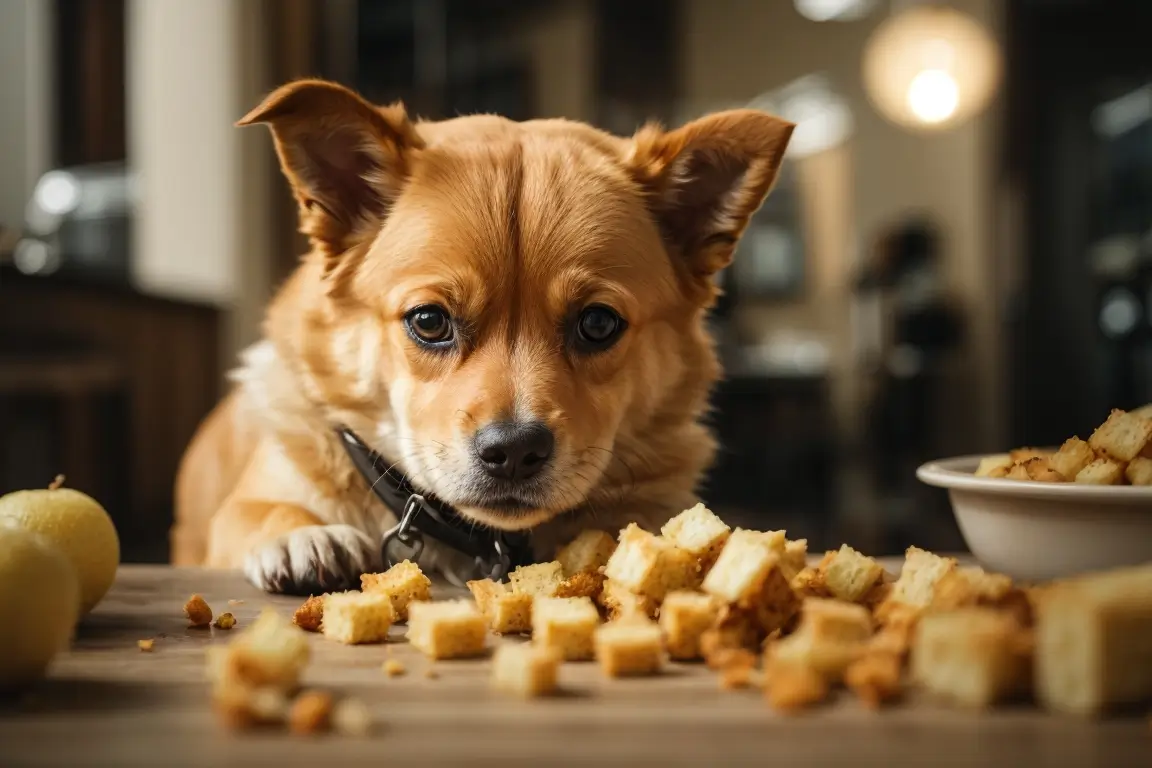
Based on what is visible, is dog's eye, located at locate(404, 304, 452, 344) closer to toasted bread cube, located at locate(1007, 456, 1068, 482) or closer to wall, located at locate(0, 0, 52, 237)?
toasted bread cube, located at locate(1007, 456, 1068, 482)

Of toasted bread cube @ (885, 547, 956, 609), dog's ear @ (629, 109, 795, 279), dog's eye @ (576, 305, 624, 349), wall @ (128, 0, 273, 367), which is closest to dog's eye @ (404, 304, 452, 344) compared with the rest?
dog's eye @ (576, 305, 624, 349)

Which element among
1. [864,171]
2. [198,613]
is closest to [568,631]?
[198,613]

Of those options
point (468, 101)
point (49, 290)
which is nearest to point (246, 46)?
point (49, 290)

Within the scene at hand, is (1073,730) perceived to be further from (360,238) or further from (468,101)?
(468,101)

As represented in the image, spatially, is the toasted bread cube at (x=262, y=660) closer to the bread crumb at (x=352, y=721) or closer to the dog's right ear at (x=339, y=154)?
the bread crumb at (x=352, y=721)

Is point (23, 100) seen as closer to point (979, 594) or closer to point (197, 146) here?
point (197, 146)

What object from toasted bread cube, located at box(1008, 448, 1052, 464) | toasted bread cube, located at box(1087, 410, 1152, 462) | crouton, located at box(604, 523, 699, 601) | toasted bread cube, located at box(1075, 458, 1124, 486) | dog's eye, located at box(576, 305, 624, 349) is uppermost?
dog's eye, located at box(576, 305, 624, 349)

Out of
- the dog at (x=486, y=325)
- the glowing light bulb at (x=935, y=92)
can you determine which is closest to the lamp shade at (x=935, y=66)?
the glowing light bulb at (x=935, y=92)
